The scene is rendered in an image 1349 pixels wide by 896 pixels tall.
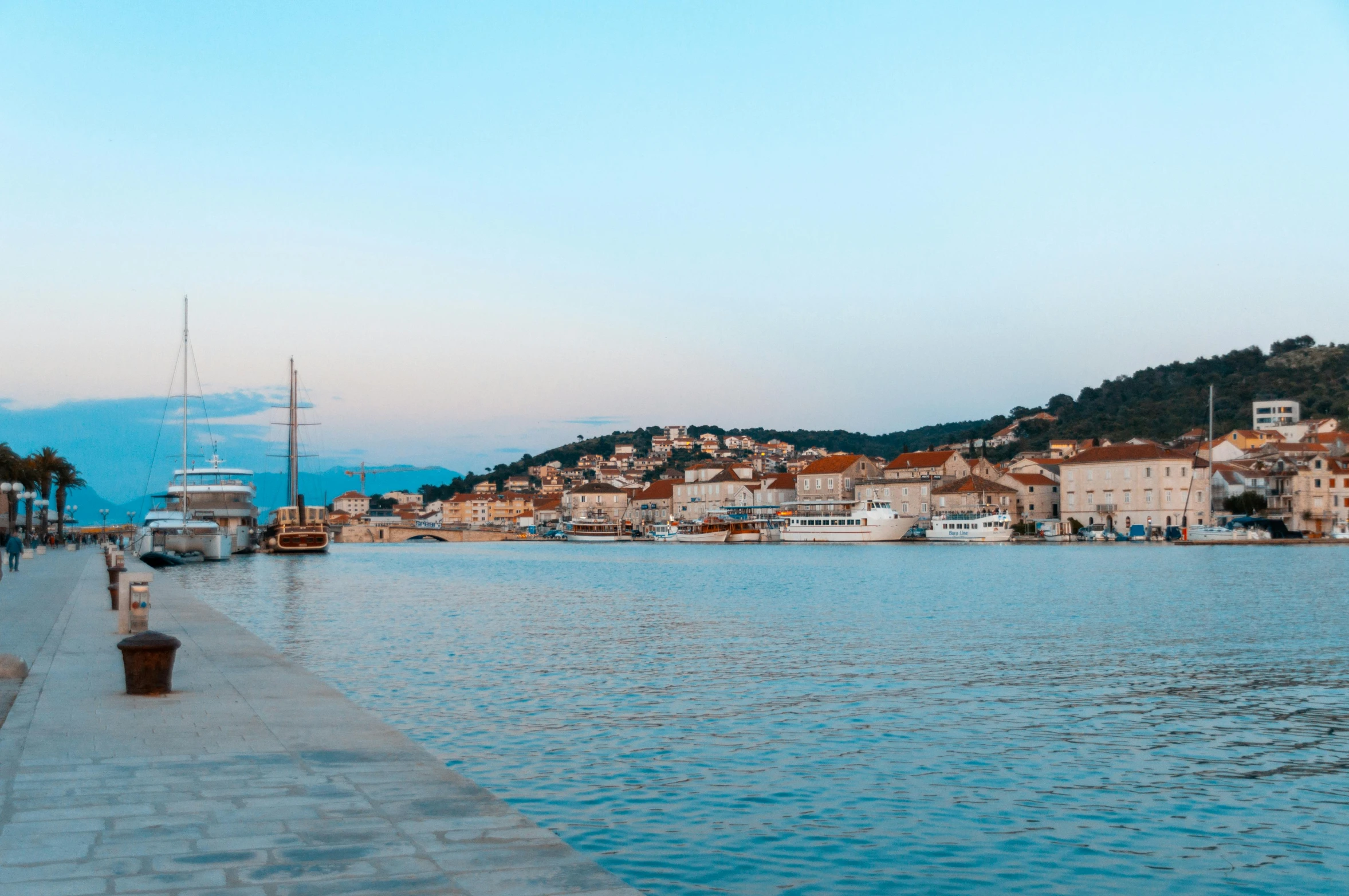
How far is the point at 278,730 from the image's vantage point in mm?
10086

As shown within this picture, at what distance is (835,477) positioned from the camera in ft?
443

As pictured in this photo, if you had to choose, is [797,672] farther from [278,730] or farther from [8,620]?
[8,620]

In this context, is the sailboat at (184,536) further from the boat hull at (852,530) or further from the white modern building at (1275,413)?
the white modern building at (1275,413)

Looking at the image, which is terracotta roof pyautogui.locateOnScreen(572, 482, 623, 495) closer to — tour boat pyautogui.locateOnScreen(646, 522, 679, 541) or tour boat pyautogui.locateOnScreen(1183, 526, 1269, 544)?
tour boat pyautogui.locateOnScreen(646, 522, 679, 541)

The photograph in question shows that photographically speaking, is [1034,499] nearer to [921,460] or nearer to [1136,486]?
[921,460]

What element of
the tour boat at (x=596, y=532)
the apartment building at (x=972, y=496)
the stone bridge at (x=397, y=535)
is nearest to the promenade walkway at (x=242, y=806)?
the apartment building at (x=972, y=496)

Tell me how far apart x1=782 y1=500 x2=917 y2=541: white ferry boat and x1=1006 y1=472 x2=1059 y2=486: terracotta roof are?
1200 cm

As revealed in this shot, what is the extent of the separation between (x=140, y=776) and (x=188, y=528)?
65.9 m

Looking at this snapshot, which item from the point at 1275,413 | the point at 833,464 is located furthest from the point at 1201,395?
the point at 833,464

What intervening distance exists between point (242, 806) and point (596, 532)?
155212 millimetres

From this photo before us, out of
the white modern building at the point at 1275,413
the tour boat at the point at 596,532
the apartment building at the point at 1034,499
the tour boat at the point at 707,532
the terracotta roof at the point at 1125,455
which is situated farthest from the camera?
the tour boat at the point at 596,532

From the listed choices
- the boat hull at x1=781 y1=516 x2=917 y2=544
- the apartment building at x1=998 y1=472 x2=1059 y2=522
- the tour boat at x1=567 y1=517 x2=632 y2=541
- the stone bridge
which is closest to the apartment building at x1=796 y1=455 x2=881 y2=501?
the boat hull at x1=781 y1=516 x2=917 y2=544

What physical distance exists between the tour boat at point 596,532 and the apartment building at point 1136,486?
67386 mm

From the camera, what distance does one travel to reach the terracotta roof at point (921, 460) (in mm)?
129625
